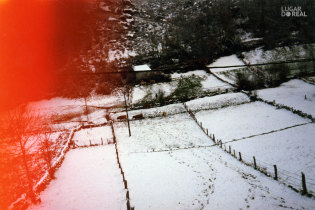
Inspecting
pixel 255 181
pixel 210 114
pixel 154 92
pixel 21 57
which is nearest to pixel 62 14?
pixel 21 57

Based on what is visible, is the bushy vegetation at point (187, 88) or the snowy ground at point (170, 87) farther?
the snowy ground at point (170, 87)

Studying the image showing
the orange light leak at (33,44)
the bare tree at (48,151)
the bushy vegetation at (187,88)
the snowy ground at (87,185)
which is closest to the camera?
the snowy ground at (87,185)

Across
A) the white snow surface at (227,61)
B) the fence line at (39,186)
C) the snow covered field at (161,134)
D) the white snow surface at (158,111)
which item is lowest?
the snow covered field at (161,134)

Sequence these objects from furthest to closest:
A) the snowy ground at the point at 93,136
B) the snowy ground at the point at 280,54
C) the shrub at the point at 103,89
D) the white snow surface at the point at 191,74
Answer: the snowy ground at the point at 280,54 → the white snow surface at the point at 191,74 → the shrub at the point at 103,89 → the snowy ground at the point at 93,136

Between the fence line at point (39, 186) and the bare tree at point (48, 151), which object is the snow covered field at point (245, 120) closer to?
the fence line at point (39, 186)

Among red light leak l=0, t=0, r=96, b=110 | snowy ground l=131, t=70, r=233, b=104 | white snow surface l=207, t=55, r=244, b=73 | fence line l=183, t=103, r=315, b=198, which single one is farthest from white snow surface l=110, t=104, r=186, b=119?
red light leak l=0, t=0, r=96, b=110

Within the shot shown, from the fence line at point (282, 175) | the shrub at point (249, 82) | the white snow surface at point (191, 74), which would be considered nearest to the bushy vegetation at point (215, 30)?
the white snow surface at point (191, 74)

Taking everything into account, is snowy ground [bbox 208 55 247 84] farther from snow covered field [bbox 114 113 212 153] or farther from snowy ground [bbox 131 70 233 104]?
snow covered field [bbox 114 113 212 153]

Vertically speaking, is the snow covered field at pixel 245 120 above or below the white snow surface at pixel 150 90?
below
